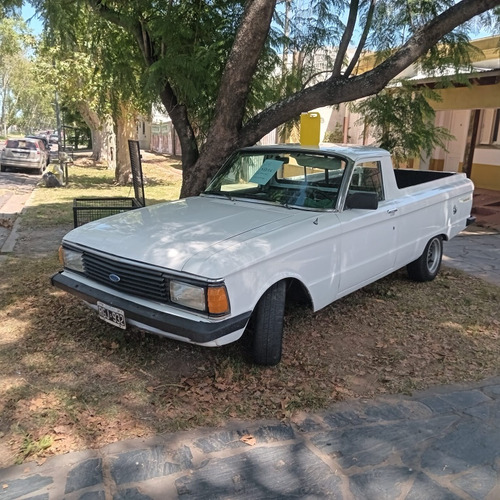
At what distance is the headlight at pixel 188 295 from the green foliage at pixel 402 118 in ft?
16.5

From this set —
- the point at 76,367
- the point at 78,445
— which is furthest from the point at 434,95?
the point at 78,445

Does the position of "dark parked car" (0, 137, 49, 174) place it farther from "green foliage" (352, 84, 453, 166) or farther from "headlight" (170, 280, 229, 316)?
"headlight" (170, 280, 229, 316)

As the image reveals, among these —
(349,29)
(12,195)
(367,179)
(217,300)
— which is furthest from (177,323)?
(12,195)

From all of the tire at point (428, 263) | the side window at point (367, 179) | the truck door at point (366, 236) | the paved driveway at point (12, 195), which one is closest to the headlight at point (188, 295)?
the truck door at point (366, 236)

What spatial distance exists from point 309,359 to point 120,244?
1803 millimetres

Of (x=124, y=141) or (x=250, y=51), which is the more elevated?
(x=250, y=51)

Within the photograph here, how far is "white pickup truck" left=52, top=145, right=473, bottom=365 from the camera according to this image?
10.7 ft

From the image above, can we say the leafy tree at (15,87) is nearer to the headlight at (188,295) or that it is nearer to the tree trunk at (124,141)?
the tree trunk at (124,141)

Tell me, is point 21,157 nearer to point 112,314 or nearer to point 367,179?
point 367,179

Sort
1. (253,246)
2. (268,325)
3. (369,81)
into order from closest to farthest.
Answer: (253,246), (268,325), (369,81)

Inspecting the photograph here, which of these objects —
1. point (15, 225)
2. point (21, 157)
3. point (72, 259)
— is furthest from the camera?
point (21, 157)

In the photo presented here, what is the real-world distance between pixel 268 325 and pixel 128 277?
107 centimetres

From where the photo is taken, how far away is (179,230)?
3.79m

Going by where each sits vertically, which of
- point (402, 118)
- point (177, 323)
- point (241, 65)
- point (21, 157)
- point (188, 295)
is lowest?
point (21, 157)
